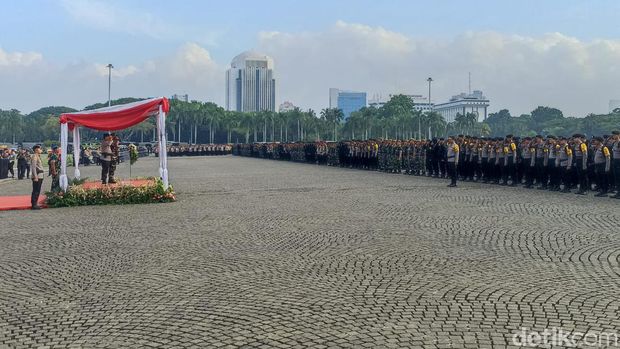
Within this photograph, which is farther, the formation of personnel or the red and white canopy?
the formation of personnel

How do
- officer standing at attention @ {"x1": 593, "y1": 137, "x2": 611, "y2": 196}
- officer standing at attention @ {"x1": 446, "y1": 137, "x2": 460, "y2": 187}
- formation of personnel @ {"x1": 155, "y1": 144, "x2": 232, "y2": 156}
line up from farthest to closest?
formation of personnel @ {"x1": 155, "y1": 144, "x2": 232, "y2": 156} → officer standing at attention @ {"x1": 446, "y1": 137, "x2": 460, "y2": 187} → officer standing at attention @ {"x1": 593, "y1": 137, "x2": 611, "y2": 196}

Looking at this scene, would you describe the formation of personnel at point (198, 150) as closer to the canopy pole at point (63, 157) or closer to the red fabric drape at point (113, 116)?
the canopy pole at point (63, 157)

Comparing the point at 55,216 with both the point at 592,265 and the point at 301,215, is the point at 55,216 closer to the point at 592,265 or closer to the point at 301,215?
the point at 301,215

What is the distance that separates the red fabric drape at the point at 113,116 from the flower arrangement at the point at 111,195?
1748 millimetres

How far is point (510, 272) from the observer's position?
7133mm

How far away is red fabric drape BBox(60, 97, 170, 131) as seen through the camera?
16938mm

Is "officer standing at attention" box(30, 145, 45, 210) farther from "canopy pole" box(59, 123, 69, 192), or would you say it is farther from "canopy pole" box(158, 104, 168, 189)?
"canopy pole" box(158, 104, 168, 189)

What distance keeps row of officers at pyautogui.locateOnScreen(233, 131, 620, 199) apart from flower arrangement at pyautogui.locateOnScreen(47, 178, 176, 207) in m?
9.67

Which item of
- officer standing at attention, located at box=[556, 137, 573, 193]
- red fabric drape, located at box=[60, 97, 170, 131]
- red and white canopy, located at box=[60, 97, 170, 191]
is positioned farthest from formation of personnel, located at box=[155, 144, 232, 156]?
officer standing at attention, located at box=[556, 137, 573, 193]

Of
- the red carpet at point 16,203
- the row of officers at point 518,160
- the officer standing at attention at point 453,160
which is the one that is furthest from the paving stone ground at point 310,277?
the officer standing at attention at point 453,160

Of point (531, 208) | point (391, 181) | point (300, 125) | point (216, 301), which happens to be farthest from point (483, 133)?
point (216, 301)

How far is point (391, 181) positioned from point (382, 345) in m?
18.9

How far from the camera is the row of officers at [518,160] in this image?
54.5 ft

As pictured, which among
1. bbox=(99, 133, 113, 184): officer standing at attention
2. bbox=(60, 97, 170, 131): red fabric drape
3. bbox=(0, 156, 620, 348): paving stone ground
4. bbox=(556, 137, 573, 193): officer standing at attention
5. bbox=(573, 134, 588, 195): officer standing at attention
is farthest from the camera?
bbox=(99, 133, 113, 184): officer standing at attention
